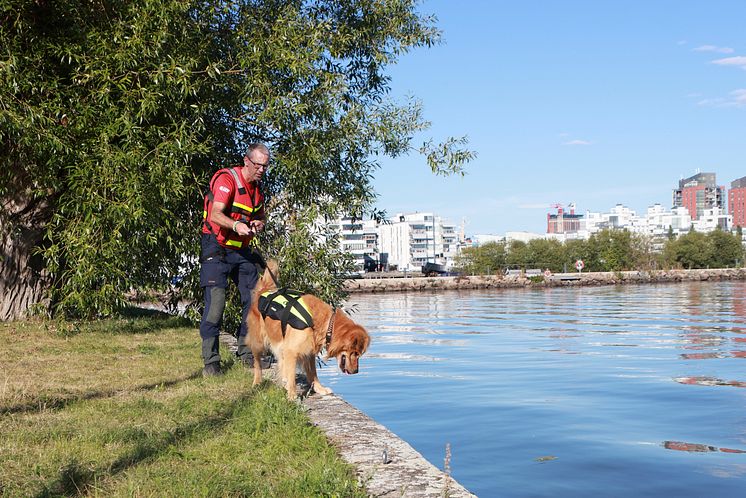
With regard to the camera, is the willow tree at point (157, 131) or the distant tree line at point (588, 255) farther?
the distant tree line at point (588, 255)

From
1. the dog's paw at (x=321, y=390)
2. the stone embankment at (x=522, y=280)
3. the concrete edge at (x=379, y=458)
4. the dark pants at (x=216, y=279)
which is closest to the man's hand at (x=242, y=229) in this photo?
the dark pants at (x=216, y=279)

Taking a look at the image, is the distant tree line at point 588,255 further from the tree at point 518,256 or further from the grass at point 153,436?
the grass at point 153,436

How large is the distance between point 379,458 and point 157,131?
8800 millimetres

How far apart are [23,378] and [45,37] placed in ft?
24.1

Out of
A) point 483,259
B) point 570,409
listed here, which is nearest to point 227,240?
point 570,409

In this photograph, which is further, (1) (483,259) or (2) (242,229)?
(1) (483,259)

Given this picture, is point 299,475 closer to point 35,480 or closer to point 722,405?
point 35,480

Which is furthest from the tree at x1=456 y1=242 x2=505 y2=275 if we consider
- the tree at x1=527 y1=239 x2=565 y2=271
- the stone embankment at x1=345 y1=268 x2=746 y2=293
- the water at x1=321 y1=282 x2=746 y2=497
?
the water at x1=321 y1=282 x2=746 y2=497

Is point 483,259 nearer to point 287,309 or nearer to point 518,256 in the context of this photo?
point 518,256

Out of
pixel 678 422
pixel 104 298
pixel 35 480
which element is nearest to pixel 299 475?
pixel 35 480

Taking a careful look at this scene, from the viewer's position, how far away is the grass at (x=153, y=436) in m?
4.53

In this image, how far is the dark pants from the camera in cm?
886

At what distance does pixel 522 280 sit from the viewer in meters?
99.9

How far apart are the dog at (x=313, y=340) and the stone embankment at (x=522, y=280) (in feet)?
250
